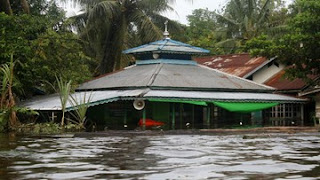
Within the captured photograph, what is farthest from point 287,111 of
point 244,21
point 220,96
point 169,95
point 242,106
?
point 244,21

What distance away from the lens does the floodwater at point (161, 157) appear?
34.0 ft

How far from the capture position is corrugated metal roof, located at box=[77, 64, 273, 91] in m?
26.5

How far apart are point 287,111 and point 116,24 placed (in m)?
11.5

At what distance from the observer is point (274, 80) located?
33.8 metres

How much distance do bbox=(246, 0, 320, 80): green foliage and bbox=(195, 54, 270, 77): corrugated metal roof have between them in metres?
3.80

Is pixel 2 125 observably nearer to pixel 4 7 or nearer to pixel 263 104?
pixel 4 7

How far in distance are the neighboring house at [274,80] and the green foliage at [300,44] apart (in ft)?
4.41

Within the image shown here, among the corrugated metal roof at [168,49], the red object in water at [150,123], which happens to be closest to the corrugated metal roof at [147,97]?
the red object in water at [150,123]

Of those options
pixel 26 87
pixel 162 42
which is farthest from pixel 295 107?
pixel 26 87

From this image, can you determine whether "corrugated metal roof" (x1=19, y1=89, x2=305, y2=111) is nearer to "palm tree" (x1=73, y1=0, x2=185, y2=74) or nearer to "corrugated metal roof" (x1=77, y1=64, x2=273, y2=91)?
"corrugated metal roof" (x1=77, y1=64, x2=273, y2=91)

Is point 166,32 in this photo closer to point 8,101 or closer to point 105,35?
point 105,35

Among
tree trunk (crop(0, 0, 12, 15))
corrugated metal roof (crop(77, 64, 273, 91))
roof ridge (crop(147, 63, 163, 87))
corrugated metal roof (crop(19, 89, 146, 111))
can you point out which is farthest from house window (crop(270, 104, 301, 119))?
tree trunk (crop(0, 0, 12, 15))

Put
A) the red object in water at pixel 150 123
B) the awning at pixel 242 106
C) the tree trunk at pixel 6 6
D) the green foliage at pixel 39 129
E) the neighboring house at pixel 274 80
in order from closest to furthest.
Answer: the green foliage at pixel 39 129 → the red object in water at pixel 150 123 → the awning at pixel 242 106 → the tree trunk at pixel 6 6 → the neighboring house at pixel 274 80

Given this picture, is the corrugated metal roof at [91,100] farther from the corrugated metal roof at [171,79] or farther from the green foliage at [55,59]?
the green foliage at [55,59]
